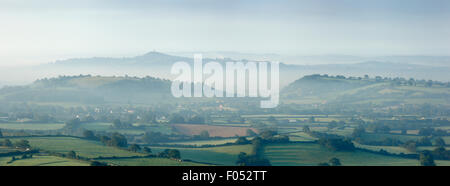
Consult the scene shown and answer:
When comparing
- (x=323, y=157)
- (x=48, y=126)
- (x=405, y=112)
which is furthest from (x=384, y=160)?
(x=405, y=112)

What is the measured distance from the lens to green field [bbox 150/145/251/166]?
5200 cm

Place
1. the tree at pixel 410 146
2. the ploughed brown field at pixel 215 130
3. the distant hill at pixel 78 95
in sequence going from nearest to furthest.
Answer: the tree at pixel 410 146 → the ploughed brown field at pixel 215 130 → the distant hill at pixel 78 95

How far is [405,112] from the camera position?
139500mm

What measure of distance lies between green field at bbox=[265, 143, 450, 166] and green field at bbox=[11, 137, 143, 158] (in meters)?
13.7

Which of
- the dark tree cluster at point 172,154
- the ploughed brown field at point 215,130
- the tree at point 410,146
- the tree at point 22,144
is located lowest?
the tree at point 410,146

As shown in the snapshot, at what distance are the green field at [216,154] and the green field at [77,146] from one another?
19.5ft

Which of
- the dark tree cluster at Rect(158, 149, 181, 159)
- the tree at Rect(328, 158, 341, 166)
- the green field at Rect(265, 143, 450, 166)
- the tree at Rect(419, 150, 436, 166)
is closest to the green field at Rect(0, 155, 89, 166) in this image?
the dark tree cluster at Rect(158, 149, 181, 159)

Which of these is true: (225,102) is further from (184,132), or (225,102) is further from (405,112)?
(184,132)

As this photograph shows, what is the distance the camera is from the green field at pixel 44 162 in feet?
132

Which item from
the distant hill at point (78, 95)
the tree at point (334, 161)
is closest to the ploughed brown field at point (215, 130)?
the tree at point (334, 161)

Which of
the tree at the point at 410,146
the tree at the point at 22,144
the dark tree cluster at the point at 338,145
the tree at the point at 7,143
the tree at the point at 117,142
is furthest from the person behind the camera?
the tree at the point at 410,146

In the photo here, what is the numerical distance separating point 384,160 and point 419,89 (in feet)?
453

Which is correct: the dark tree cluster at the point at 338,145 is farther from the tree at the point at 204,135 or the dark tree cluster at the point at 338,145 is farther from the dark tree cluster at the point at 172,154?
the tree at the point at 204,135
